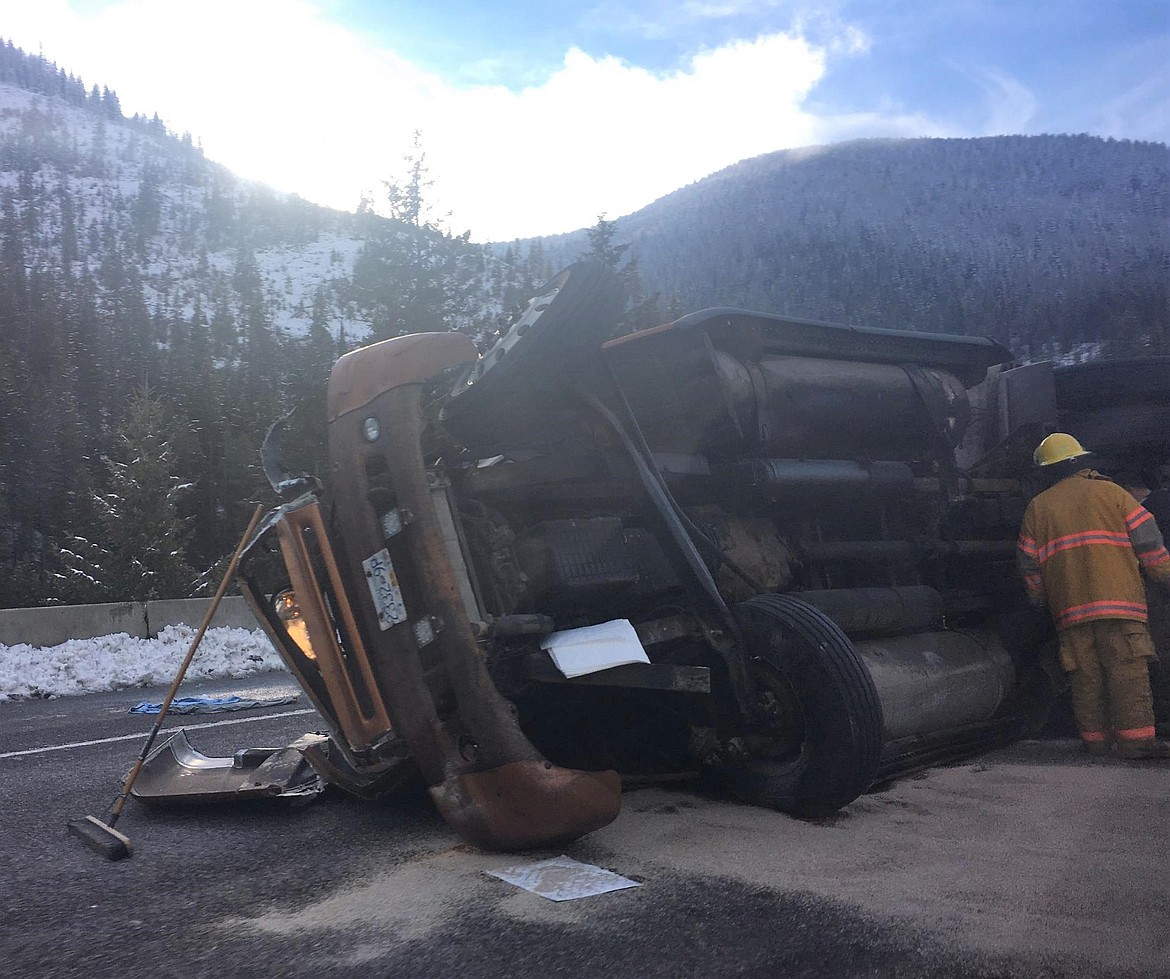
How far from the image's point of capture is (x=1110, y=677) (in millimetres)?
4184

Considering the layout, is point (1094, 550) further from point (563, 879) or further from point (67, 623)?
point (67, 623)

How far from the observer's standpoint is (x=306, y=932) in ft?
7.49

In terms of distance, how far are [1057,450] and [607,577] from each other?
2.64 meters

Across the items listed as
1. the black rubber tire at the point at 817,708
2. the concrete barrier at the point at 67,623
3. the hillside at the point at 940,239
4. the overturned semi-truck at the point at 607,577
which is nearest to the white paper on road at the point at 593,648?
the overturned semi-truck at the point at 607,577

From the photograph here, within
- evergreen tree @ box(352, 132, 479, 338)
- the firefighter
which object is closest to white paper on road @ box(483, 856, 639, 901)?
the firefighter

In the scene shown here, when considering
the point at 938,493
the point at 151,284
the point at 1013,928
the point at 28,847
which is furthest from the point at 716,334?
the point at 151,284

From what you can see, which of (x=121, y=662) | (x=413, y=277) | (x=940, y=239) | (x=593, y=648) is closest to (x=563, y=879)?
(x=593, y=648)

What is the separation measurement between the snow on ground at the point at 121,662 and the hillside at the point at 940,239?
6439 millimetres

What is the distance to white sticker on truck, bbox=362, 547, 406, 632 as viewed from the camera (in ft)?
9.41

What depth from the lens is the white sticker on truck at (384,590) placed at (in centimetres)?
287

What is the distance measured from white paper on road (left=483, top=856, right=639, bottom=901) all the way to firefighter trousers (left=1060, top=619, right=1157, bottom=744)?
2667mm

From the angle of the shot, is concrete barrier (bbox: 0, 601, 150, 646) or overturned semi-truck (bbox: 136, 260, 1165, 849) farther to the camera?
concrete barrier (bbox: 0, 601, 150, 646)

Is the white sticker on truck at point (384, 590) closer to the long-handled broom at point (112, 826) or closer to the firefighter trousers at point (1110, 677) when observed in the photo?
the long-handled broom at point (112, 826)

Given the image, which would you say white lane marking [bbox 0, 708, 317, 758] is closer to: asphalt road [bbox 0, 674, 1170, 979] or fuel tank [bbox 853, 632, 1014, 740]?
asphalt road [bbox 0, 674, 1170, 979]
